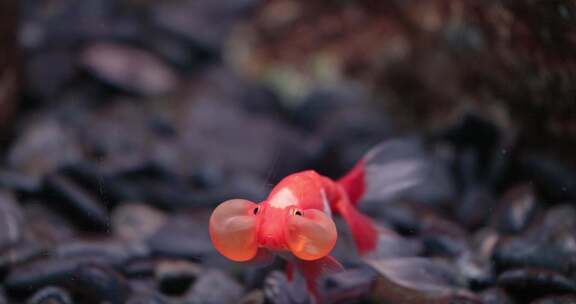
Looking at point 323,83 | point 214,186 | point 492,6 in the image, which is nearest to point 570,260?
point 492,6

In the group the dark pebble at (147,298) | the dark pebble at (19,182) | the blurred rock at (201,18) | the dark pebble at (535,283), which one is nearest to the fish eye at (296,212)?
the dark pebble at (147,298)

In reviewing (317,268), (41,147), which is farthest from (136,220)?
(317,268)

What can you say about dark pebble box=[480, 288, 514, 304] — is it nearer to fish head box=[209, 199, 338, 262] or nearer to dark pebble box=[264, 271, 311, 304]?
dark pebble box=[264, 271, 311, 304]

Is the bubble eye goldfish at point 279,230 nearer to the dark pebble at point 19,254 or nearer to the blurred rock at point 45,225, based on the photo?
the dark pebble at point 19,254

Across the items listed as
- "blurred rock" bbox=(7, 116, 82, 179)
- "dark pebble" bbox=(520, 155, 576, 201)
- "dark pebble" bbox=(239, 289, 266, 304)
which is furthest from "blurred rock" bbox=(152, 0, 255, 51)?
"dark pebble" bbox=(239, 289, 266, 304)

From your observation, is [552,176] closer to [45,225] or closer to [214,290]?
[214,290]

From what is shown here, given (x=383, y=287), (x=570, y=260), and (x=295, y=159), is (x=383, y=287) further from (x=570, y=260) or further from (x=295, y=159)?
(x=295, y=159)
